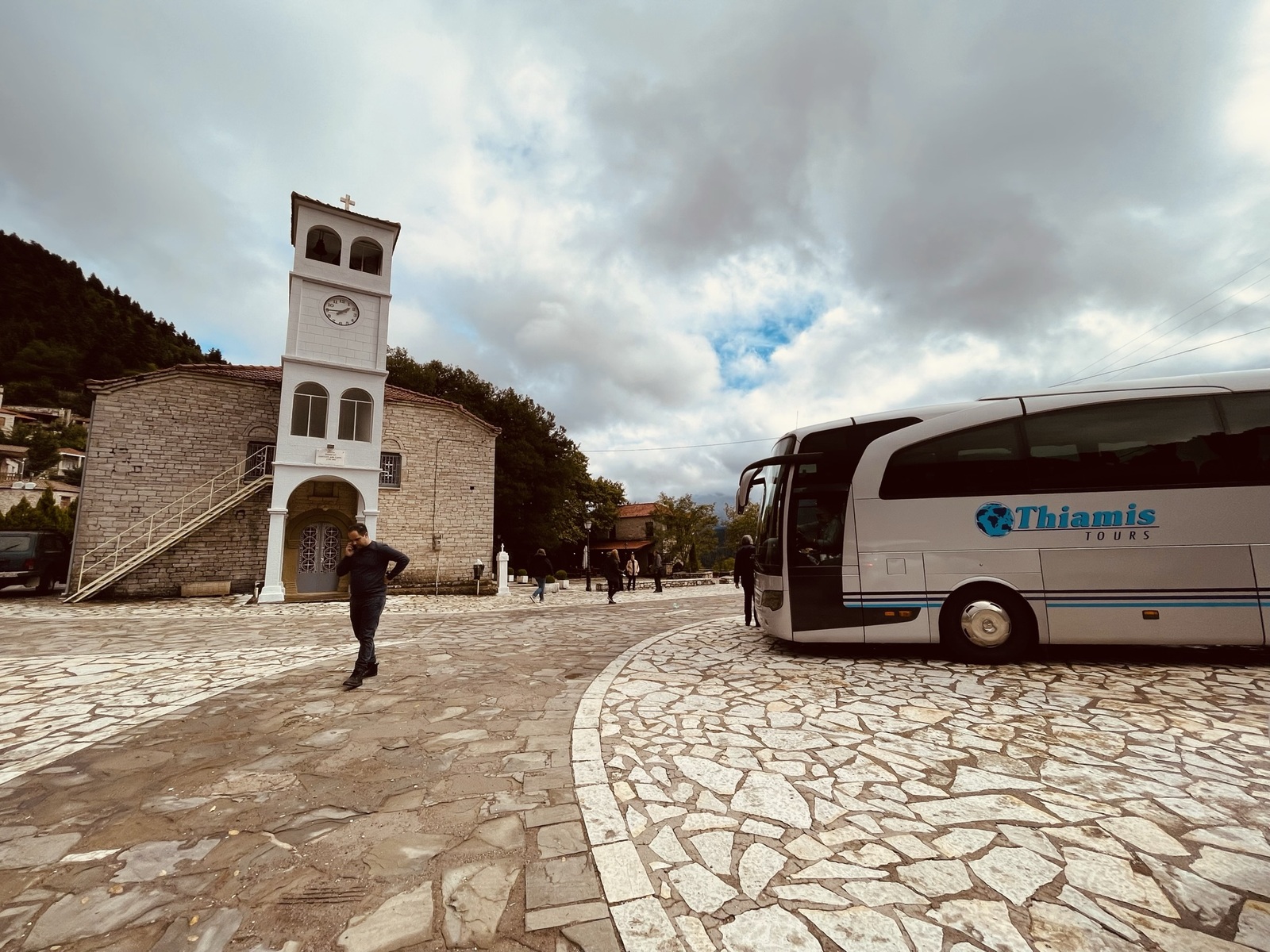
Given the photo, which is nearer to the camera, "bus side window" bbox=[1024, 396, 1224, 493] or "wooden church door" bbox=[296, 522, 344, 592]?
"bus side window" bbox=[1024, 396, 1224, 493]

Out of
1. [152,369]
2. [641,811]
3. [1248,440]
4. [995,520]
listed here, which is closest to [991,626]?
[995,520]

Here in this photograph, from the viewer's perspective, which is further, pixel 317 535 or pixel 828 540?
pixel 317 535

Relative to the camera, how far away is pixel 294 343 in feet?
54.8

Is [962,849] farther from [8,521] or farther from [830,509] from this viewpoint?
[8,521]

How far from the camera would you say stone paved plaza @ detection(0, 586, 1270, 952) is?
213 cm

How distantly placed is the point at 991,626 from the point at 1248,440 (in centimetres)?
356

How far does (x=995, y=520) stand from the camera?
258 inches

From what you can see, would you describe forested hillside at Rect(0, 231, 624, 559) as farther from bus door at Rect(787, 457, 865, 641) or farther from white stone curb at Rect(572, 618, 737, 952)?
white stone curb at Rect(572, 618, 737, 952)

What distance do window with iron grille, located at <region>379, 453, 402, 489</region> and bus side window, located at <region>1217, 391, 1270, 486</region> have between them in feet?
70.4

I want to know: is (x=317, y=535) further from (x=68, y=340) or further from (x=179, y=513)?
(x=68, y=340)

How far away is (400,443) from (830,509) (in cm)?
1793

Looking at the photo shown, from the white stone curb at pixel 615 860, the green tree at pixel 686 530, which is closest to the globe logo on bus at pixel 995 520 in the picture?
the white stone curb at pixel 615 860

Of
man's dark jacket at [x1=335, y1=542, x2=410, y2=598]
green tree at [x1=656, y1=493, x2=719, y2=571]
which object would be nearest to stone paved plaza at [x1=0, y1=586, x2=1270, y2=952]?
man's dark jacket at [x1=335, y1=542, x2=410, y2=598]

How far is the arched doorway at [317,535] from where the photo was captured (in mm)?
17672
